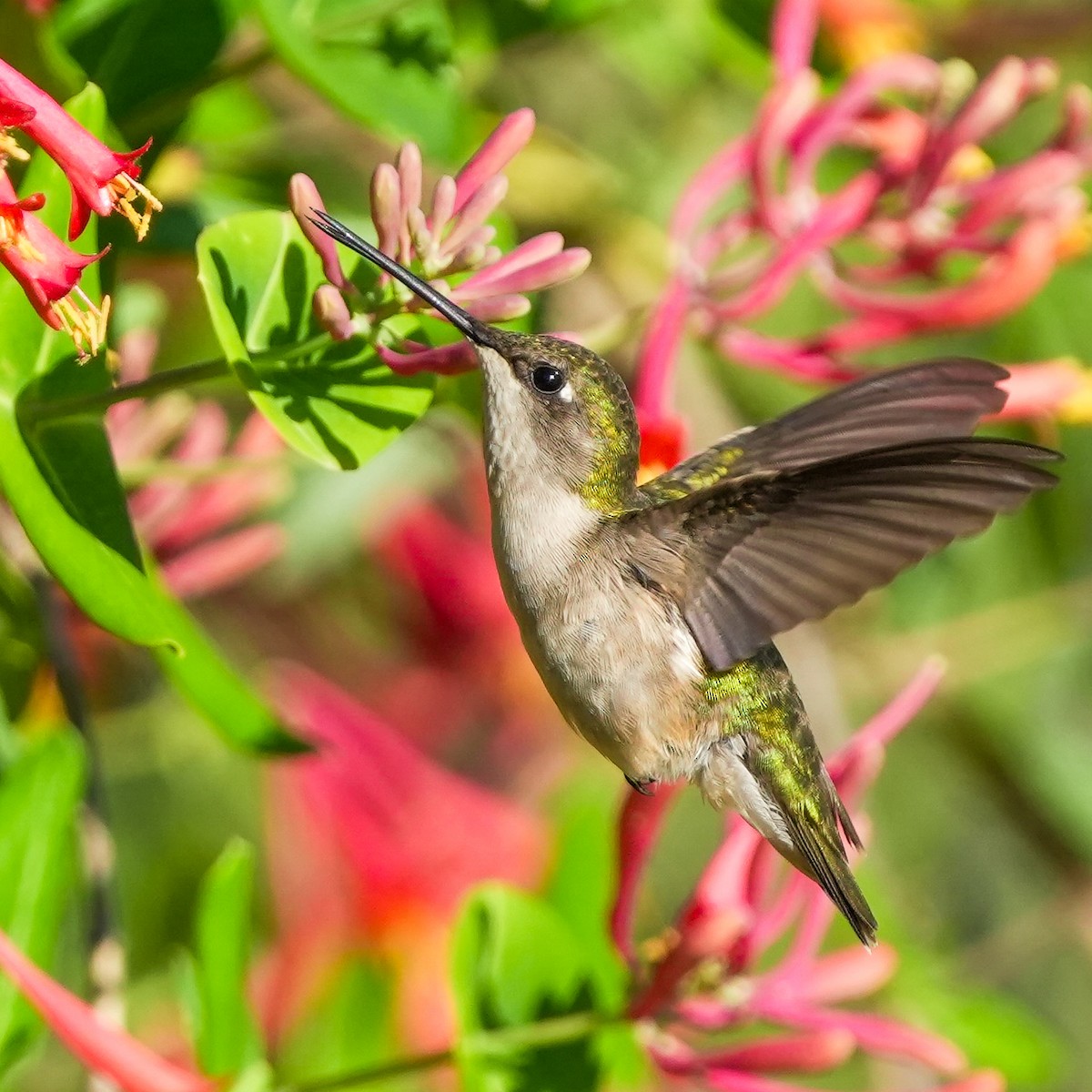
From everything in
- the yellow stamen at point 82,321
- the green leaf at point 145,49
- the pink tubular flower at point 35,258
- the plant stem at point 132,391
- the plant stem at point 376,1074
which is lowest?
the plant stem at point 376,1074

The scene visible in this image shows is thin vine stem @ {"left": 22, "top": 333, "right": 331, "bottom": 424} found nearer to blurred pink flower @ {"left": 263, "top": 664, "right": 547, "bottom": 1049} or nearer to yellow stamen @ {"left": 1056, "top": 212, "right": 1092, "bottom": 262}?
yellow stamen @ {"left": 1056, "top": 212, "right": 1092, "bottom": 262}

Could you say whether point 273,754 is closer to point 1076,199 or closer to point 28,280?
point 28,280

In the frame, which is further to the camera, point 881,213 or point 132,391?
point 881,213

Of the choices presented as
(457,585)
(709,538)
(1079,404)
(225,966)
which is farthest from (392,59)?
(457,585)

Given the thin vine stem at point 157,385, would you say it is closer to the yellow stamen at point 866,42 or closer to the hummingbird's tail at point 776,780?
the hummingbird's tail at point 776,780

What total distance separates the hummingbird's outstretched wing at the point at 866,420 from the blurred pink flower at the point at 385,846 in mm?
864

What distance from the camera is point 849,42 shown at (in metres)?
1.72

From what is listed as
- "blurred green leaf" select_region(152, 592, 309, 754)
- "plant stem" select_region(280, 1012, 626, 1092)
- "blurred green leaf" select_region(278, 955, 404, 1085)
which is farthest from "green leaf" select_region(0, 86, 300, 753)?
"blurred green leaf" select_region(278, 955, 404, 1085)

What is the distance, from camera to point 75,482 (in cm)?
101

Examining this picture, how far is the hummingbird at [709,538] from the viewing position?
3.54 ft

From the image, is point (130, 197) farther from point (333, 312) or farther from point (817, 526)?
point (817, 526)

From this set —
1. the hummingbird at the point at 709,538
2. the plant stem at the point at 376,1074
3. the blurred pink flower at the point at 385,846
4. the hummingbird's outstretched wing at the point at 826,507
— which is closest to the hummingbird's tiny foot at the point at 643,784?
the hummingbird at the point at 709,538

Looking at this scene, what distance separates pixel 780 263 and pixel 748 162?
14cm

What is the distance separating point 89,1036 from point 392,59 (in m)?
0.75
